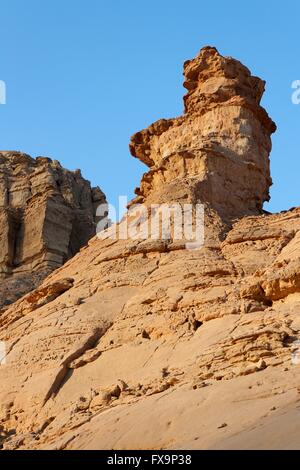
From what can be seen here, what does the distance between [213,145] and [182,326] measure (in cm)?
1044

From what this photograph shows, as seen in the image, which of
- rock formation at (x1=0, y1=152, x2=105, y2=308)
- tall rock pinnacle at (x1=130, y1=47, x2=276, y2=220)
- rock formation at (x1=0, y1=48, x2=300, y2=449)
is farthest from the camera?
rock formation at (x1=0, y1=152, x2=105, y2=308)

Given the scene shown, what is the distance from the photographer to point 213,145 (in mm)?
29750

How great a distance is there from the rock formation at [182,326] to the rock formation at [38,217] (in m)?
12.1

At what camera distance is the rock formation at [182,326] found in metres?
16.0

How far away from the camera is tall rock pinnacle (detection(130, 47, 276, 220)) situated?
94.2 feet

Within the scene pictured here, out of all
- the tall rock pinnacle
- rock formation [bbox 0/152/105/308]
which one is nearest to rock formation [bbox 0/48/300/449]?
the tall rock pinnacle

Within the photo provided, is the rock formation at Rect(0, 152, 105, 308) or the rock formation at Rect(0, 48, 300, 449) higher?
the rock formation at Rect(0, 152, 105, 308)

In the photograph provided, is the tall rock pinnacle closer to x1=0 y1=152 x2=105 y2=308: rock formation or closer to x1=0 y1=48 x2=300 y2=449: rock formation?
x1=0 y1=48 x2=300 y2=449: rock formation

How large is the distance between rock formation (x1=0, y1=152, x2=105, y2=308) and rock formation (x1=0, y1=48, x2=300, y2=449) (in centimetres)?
1215

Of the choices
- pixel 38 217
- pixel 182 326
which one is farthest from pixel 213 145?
pixel 38 217

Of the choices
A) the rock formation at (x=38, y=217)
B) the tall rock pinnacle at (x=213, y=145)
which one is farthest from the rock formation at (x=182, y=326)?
the rock formation at (x=38, y=217)

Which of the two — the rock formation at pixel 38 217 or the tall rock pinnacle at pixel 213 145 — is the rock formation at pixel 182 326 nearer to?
the tall rock pinnacle at pixel 213 145

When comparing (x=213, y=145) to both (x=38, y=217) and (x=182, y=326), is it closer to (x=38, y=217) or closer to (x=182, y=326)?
(x=182, y=326)
